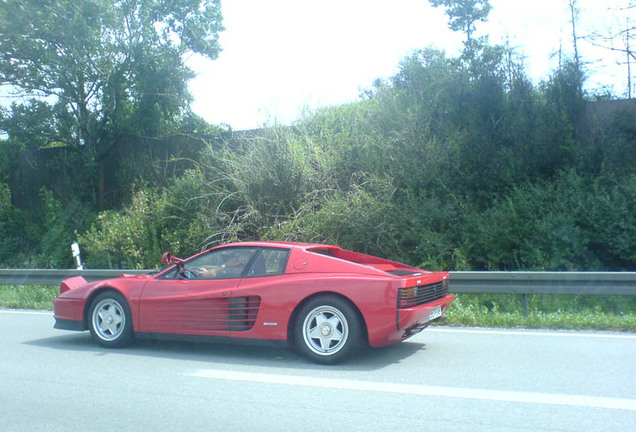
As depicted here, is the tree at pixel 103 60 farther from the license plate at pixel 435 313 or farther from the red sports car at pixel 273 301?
the license plate at pixel 435 313

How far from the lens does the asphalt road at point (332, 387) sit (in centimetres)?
450

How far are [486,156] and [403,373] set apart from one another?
8.97 meters

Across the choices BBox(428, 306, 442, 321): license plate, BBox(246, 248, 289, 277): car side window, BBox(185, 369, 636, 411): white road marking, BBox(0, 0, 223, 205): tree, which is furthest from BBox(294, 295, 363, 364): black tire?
BBox(0, 0, 223, 205): tree

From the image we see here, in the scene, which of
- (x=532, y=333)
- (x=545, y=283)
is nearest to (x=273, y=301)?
Answer: (x=532, y=333)

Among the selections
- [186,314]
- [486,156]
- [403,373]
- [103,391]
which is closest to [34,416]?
[103,391]

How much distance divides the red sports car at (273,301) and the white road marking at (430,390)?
56 cm

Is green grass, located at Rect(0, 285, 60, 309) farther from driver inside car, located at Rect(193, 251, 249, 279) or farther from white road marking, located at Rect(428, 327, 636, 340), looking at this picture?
white road marking, located at Rect(428, 327, 636, 340)

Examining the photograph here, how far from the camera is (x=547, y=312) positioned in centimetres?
940

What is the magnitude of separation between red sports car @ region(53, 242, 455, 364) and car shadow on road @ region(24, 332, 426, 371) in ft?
0.63

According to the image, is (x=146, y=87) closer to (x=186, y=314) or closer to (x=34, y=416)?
(x=186, y=314)

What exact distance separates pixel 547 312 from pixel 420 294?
4.09 metres

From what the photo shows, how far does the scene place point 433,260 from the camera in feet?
39.7

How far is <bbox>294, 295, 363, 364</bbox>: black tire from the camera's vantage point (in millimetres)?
Answer: 6055

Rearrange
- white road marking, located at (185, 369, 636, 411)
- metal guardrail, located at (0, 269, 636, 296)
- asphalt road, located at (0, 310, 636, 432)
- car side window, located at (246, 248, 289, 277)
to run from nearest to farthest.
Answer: asphalt road, located at (0, 310, 636, 432), white road marking, located at (185, 369, 636, 411), car side window, located at (246, 248, 289, 277), metal guardrail, located at (0, 269, 636, 296)
